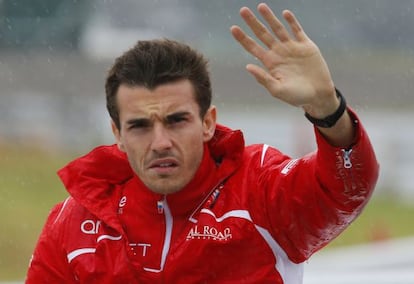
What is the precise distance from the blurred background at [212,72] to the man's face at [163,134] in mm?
11083

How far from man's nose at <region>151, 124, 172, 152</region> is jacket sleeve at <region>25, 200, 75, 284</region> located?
55 cm

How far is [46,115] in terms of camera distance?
16688 millimetres

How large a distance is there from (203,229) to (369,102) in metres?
→ 14.4

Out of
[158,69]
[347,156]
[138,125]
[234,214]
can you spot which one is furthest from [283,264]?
[158,69]

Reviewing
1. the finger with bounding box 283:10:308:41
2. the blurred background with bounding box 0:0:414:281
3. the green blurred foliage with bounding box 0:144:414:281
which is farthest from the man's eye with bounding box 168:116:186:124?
the blurred background with bounding box 0:0:414:281

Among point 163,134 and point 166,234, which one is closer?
point 163,134

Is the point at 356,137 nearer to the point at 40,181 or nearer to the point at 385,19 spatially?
the point at 40,181

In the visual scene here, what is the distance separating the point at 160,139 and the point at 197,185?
10.0 inches

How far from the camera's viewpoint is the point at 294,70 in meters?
3.41

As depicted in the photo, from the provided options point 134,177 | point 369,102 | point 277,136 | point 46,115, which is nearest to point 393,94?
point 369,102

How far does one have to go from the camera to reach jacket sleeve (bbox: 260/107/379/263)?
11.3 feet

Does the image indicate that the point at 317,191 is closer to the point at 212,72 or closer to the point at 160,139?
the point at 160,139

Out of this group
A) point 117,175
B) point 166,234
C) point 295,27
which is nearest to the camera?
point 295,27

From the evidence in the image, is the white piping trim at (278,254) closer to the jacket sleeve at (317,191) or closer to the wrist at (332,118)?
the jacket sleeve at (317,191)
